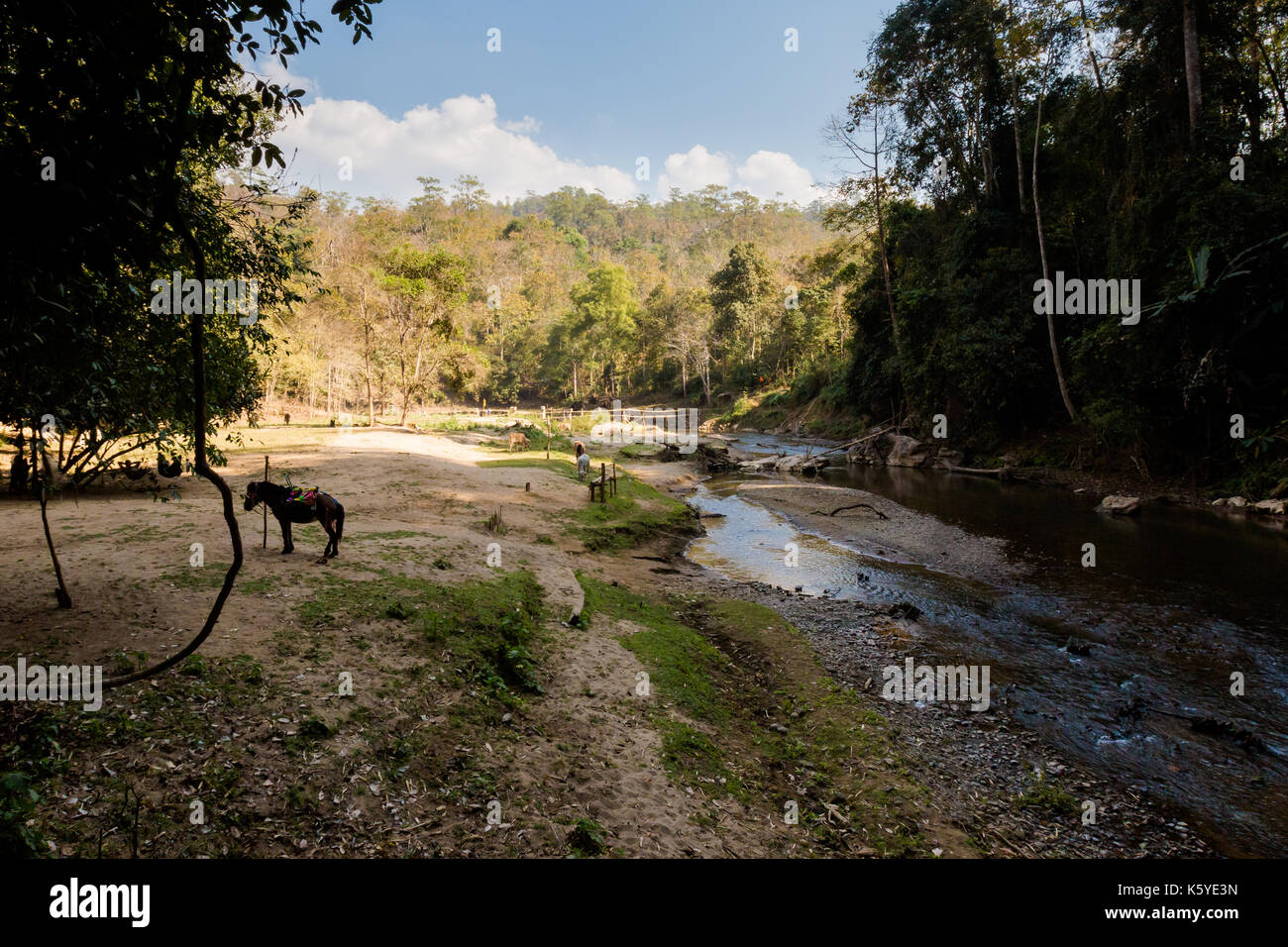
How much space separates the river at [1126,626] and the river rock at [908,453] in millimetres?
10861

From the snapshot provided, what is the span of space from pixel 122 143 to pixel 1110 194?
3017 centimetres

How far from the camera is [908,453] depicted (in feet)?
104

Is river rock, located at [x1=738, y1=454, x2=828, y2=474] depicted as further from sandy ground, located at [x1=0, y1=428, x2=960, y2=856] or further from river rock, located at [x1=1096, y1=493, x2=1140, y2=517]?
sandy ground, located at [x1=0, y1=428, x2=960, y2=856]

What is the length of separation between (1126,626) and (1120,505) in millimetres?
10893

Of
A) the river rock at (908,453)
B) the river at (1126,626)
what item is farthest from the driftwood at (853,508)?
the river rock at (908,453)

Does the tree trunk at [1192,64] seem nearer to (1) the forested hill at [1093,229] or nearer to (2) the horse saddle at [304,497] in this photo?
(1) the forested hill at [1093,229]

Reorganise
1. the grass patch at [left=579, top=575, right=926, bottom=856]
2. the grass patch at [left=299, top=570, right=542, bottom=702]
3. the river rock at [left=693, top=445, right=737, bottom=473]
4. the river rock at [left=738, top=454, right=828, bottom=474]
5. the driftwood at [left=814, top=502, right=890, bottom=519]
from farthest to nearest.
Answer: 1. the river rock at [left=693, top=445, right=737, bottom=473]
2. the river rock at [left=738, top=454, right=828, bottom=474]
3. the driftwood at [left=814, top=502, right=890, bottom=519]
4. the grass patch at [left=299, top=570, right=542, bottom=702]
5. the grass patch at [left=579, top=575, right=926, bottom=856]

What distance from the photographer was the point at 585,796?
505cm

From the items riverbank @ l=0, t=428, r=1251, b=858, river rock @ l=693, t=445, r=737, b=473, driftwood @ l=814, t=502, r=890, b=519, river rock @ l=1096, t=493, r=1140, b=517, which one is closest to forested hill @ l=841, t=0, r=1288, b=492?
river rock @ l=1096, t=493, r=1140, b=517

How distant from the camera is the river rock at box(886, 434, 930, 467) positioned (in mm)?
31172

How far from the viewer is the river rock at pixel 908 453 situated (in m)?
31.2

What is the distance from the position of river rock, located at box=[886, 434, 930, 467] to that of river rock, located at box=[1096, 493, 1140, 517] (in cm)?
1175

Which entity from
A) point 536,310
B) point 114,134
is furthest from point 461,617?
point 536,310

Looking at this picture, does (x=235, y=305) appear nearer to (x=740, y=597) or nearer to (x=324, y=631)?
(x=324, y=631)
